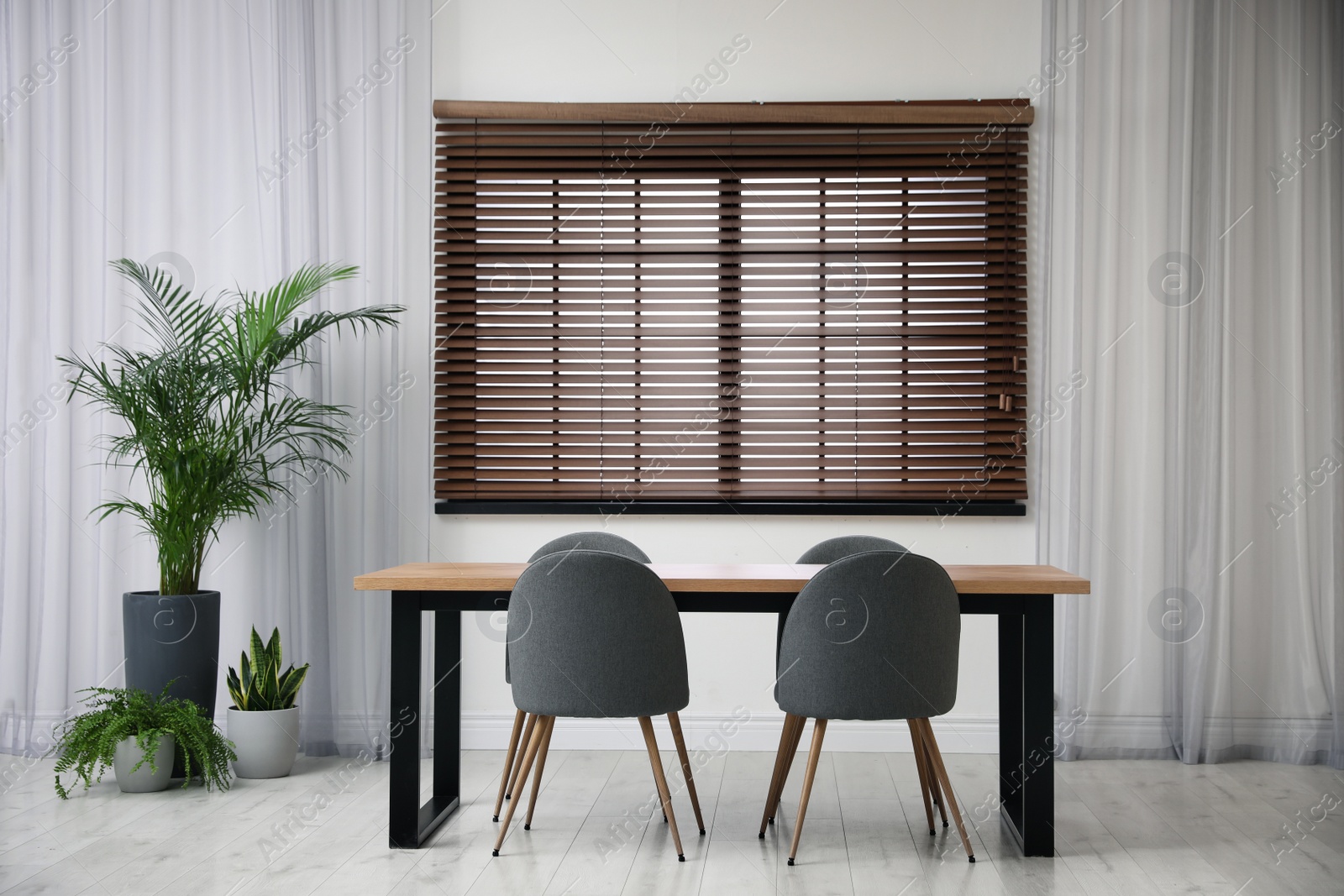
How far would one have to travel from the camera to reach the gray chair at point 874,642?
249 centimetres

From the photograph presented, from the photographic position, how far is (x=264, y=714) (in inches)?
135

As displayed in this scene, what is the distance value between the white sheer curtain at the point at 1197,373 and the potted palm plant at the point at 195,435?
107 inches

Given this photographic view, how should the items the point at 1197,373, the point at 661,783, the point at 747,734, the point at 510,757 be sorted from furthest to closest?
the point at 747,734, the point at 1197,373, the point at 510,757, the point at 661,783

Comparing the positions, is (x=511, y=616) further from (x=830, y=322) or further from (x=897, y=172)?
(x=897, y=172)

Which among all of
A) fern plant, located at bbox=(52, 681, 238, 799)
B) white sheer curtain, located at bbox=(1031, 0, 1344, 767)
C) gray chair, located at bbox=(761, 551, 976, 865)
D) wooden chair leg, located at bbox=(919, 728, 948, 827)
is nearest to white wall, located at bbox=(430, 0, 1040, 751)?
white sheer curtain, located at bbox=(1031, 0, 1344, 767)

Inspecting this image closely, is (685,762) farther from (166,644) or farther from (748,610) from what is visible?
(166,644)

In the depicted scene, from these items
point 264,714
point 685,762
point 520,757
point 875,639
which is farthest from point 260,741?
point 875,639

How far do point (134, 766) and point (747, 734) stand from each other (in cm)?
215

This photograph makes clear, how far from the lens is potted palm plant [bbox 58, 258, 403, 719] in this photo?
3391mm

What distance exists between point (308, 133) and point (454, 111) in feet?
1.86

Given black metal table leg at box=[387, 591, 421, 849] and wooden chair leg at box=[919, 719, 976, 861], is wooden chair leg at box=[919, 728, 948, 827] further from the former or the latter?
black metal table leg at box=[387, 591, 421, 849]

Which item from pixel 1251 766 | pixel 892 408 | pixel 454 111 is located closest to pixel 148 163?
pixel 454 111

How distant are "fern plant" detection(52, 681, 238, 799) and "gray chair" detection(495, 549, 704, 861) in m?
1.36

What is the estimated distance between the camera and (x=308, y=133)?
3875 millimetres
